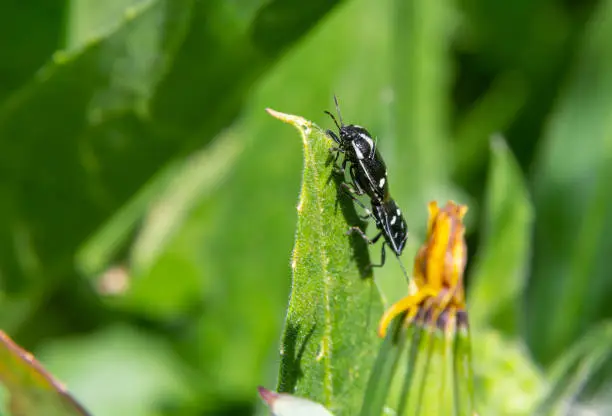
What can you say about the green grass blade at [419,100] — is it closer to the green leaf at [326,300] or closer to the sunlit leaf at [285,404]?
the green leaf at [326,300]

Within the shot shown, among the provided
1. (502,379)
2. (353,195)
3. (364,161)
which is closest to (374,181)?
(364,161)

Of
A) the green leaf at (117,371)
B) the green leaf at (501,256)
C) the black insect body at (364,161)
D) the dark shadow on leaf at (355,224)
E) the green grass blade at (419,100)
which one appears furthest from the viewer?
the green grass blade at (419,100)

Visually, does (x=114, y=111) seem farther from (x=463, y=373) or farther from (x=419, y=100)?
(x=419, y=100)

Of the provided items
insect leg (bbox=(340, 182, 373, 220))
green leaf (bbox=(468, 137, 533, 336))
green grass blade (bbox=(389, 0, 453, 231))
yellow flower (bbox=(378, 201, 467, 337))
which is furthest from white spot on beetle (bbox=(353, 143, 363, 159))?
green grass blade (bbox=(389, 0, 453, 231))

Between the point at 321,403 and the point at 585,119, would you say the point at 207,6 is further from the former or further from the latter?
the point at 585,119

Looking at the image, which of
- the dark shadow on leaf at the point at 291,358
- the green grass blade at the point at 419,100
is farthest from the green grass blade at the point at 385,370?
the green grass blade at the point at 419,100

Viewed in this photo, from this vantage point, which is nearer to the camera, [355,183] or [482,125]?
[355,183]
